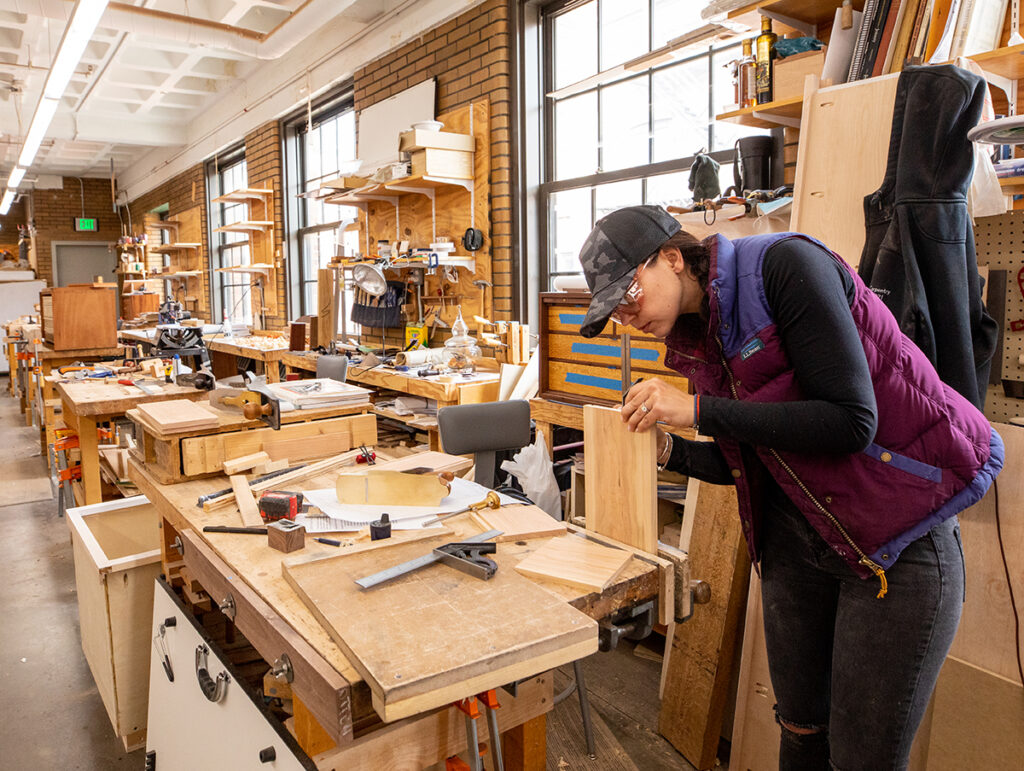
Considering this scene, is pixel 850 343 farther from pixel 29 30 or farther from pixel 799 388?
pixel 29 30

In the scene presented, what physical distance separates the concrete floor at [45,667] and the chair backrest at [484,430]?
1.36 metres

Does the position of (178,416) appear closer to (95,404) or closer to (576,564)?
(95,404)

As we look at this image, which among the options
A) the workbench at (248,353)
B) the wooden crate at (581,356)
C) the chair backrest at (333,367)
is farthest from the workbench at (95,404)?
the workbench at (248,353)

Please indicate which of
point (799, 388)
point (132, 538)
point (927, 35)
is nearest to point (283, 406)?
point (132, 538)

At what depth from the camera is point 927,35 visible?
189 centimetres

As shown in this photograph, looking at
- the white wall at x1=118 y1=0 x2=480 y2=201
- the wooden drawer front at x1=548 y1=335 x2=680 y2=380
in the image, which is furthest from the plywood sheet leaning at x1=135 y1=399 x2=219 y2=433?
the white wall at x1=118 y1=0 x2=480 y2=201

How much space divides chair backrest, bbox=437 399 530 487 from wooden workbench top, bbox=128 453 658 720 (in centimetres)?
69

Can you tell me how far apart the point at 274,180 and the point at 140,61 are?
5.14ft

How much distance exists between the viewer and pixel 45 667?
8.96ft

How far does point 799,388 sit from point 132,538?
8.45 feet

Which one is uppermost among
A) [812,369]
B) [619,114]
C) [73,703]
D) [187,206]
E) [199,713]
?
[187,206]

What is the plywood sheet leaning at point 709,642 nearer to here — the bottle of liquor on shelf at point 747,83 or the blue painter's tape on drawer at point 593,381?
the blue painter's tape on drawer at point 593,381

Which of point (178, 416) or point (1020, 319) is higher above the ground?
point (1020, 319)

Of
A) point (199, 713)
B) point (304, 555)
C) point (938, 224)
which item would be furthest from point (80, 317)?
point (938, 224)
